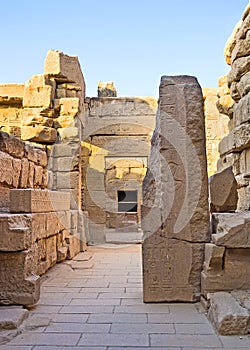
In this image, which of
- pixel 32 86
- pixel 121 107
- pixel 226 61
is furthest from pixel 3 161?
pixel 121 107

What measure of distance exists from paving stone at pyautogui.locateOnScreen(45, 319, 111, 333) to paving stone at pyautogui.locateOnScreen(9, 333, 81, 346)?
94mm

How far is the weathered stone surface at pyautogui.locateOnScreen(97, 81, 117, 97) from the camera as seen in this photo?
40.4ft

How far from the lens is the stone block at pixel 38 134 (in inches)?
328

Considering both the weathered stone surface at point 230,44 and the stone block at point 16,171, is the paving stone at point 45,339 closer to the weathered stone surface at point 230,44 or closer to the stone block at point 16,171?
the stone block at point 16,171

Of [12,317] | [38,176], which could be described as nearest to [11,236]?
[12,317]

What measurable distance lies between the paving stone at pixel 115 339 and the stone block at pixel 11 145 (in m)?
2.86

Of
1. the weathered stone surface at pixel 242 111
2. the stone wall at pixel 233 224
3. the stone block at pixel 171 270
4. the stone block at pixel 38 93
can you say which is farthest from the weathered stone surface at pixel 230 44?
the stone block at pixel 38 93

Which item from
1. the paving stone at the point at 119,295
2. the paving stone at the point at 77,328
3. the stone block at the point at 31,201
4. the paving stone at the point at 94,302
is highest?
the stone block at the point at 31,201

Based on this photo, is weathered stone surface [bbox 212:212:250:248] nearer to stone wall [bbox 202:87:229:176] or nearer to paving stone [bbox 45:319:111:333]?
paving stone [bbox 45:319:111:333]

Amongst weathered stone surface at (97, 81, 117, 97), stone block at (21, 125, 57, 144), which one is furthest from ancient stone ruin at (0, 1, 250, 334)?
weathered stone surface at (97, 81, 117, 97)

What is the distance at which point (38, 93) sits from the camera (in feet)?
27.9

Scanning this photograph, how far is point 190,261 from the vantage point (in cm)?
390

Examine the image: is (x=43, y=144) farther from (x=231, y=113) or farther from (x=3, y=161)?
(x=231, y=113)

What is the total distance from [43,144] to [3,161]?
397 cm
